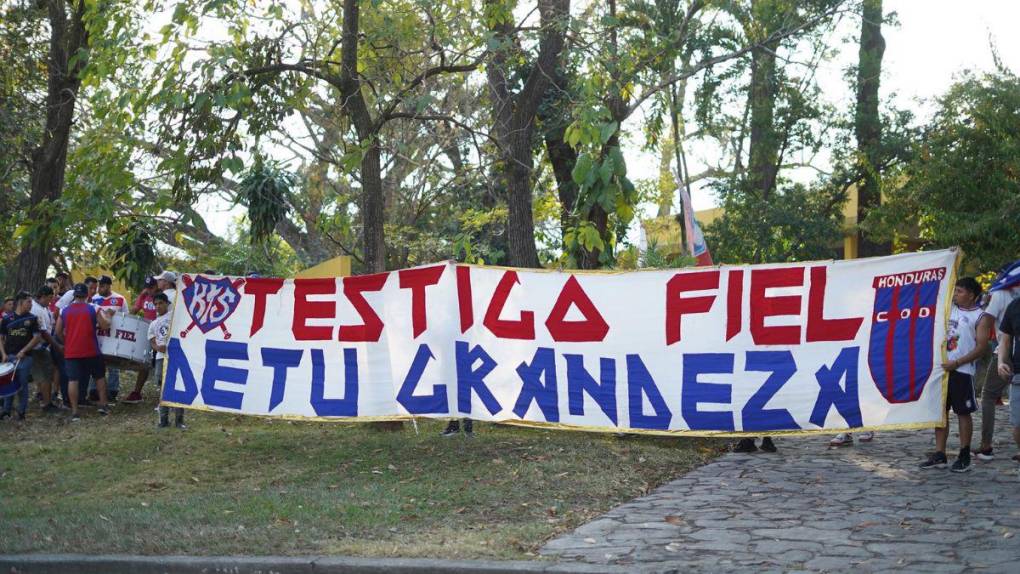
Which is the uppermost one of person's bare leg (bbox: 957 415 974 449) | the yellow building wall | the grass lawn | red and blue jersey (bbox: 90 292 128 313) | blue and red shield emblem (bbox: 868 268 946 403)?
the yellow building wall

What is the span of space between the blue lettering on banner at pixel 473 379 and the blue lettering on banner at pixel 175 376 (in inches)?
124

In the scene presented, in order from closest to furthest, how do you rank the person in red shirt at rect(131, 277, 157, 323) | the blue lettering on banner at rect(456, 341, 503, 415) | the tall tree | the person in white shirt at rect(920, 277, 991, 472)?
the person in white shirt at rect(920, 277, 991, 472)
the blue lettering on banner at rect(456, 341, 503, 415)
the tall tree
the person in red shirt at rect(131, 277, 157, 323)

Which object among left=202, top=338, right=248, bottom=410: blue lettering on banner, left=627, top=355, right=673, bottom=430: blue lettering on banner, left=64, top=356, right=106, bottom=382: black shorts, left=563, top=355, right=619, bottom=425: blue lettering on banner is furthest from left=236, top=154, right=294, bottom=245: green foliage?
left=627, top=355, right=673, bottom=430: blue lettering on banner

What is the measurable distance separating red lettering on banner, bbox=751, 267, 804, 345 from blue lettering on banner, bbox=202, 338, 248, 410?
536 cm

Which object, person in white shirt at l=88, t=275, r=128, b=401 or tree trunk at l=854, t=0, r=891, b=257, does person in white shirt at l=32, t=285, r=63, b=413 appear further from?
tree trunk at l=854, t=0, r=891, b=257

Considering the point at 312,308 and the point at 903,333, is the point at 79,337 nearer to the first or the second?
the point at 312,308

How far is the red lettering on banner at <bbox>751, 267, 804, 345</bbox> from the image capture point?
396 inches

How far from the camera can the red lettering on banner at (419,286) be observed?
36.2ft

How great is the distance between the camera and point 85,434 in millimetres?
13008

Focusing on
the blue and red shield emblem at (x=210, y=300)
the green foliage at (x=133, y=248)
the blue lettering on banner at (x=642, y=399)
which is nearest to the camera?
the blue lettering on banner at (x=642, y=399)

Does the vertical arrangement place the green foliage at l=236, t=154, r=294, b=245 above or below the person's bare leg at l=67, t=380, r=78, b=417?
above

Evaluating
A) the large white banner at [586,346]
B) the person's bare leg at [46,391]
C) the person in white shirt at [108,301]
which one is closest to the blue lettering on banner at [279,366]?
the large white banner at [586,346]

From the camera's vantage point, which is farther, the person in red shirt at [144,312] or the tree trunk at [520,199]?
the person in red shirt at [144,312]

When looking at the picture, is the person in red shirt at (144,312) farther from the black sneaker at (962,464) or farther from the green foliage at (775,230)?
the green foliage at (775,230)
